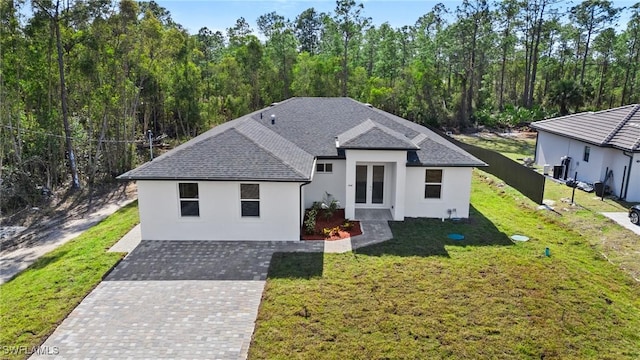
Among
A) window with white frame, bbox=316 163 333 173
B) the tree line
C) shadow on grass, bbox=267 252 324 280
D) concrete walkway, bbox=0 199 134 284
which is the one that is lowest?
concrete walkway, bbox=0 199 134 284

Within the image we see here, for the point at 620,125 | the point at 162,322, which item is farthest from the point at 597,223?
the point at 162,322

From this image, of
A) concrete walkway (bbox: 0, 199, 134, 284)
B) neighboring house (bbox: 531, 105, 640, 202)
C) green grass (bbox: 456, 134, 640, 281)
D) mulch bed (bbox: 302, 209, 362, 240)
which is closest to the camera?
green grass (bbox: 456, 134, 640, 281)

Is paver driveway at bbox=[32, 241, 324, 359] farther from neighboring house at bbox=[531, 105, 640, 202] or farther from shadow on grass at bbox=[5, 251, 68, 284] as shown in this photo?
neighboring house at bbox=[531, 105, 640, 202]

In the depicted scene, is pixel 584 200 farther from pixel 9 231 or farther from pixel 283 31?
pixel 283 31

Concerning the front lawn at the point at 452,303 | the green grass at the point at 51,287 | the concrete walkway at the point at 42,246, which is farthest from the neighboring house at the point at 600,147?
the concrete walkway at the point at 42,246

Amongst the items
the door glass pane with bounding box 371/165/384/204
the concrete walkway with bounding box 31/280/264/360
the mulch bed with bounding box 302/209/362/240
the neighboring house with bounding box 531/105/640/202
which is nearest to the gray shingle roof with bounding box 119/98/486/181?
the door glass pane with bounding box 371/165/384/204

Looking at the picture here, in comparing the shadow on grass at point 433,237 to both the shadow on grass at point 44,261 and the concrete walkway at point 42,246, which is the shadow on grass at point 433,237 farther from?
the concrete walkway at point 42,246

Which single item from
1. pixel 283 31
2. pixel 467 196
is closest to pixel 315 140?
pixel 467 196
